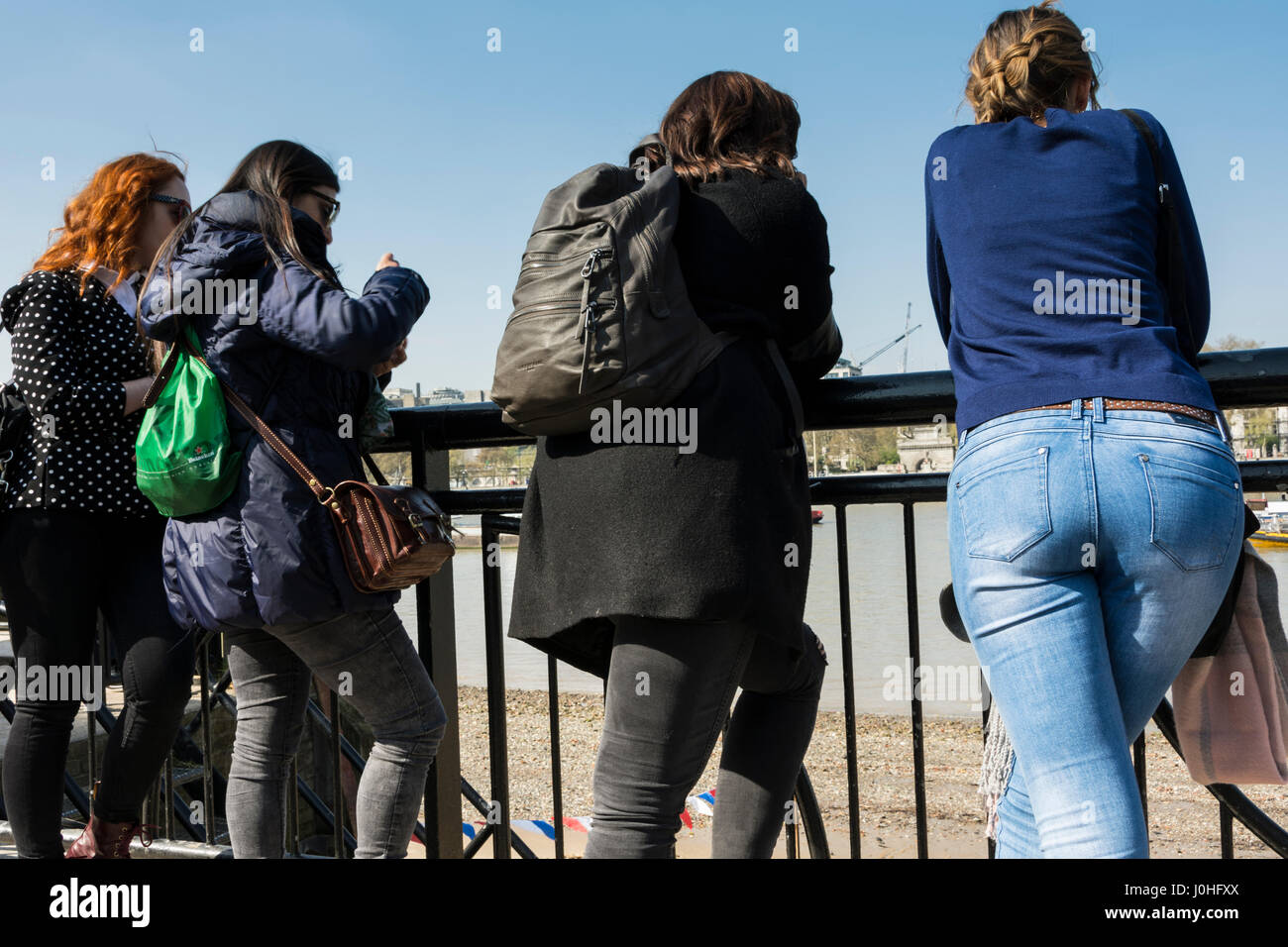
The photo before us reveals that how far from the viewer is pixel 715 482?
1.94 metres

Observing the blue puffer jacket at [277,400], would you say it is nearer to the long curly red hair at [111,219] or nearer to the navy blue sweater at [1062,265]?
the long curly red hair at [111,219]

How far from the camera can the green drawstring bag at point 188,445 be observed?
2.41 m

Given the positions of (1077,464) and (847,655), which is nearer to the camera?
(1077,464)

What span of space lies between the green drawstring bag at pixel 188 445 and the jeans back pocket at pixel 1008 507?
152 cm

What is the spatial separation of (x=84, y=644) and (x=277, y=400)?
0.93 meters

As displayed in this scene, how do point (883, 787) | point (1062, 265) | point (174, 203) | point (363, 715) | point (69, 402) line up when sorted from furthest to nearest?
point (883, 787)
point (174, 203)
point (69, 402)
point (363, 715)
point (1062, 265)

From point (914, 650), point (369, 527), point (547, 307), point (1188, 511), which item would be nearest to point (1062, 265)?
point (1188, 511)

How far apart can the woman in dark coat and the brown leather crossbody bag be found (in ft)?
1.25

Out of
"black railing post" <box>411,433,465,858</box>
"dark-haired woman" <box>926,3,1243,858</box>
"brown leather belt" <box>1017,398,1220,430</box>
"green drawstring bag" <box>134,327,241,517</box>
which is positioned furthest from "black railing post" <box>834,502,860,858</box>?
"green drawstring bag" <box>134,327,241,517</box>

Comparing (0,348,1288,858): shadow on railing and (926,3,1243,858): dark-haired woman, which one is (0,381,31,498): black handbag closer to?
(0,348,1288,858): shadow on railing

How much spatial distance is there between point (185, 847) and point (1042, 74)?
292 cm

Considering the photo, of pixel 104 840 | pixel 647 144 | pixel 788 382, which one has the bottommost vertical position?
pixel 104 840

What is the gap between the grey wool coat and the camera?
1930mm

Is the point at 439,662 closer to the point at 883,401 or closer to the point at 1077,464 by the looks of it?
the point at 883,401
